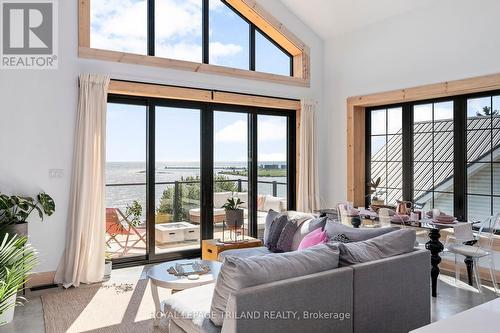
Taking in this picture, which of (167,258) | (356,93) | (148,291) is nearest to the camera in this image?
(148,291)

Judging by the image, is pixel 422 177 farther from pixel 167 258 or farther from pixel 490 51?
pixel 167 258

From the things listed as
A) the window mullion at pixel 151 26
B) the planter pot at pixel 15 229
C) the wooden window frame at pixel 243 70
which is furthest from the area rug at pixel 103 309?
the window mullion at pixel 151 26

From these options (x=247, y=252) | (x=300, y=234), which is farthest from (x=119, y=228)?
(x=300, y=234)

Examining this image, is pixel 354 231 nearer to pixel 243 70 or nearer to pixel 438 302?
pixel 438 302

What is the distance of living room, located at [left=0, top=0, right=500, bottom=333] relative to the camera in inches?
139

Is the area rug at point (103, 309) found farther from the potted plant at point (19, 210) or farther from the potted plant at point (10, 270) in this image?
the potted plant at point (10, 270)

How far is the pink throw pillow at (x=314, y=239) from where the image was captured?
11.8ft

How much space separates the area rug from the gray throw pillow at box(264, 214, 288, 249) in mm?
1221

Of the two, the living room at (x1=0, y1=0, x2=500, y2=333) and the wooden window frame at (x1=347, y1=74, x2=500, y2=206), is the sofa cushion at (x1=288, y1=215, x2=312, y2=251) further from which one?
the wooden window frame at (x1=347, y1=74, x2=500, y2=206)

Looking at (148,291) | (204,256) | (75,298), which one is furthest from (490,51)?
(75,298)

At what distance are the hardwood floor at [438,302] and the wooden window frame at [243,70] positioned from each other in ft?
8.99

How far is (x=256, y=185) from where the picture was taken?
625 centimetres

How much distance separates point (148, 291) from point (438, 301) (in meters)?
3.03

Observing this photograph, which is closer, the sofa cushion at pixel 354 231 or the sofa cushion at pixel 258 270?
the sofa cushion at pixel 258 270
